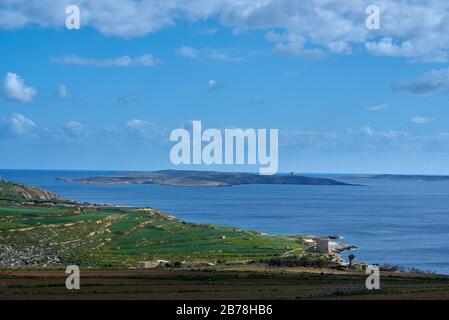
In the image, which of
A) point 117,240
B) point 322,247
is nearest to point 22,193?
point 117,240

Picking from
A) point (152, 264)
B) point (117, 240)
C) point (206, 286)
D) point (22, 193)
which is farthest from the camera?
point (22, 193)

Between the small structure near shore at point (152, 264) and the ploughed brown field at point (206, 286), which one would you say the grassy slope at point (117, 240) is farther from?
the ploughed brown field at point (206, 286)

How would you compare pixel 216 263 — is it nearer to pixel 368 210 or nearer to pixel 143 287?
pixel 143 287

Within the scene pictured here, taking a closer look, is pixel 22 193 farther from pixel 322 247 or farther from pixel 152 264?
pixel 152 264
